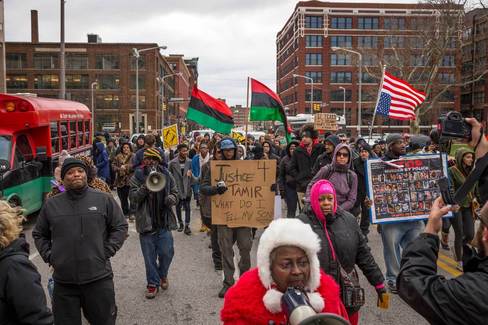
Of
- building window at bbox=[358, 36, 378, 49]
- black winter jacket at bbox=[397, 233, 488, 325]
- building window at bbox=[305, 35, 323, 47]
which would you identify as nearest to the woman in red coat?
black winter jacket at bbox=[397, 233, 488, 325]

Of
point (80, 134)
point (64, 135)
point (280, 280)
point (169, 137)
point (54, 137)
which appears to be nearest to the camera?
point (280, 280)

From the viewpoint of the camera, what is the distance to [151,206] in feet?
19.8

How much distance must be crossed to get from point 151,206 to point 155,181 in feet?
1.10

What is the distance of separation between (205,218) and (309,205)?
11.0 feet

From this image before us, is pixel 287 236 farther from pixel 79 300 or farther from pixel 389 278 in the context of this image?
pixel 389 278

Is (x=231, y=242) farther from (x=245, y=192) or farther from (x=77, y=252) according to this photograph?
(x=77, y=252)

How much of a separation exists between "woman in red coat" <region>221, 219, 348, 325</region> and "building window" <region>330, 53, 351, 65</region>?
82.4m

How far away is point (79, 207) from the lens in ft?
12.8

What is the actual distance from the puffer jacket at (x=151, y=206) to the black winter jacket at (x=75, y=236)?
1869mm

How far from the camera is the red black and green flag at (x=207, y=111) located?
8727 mm

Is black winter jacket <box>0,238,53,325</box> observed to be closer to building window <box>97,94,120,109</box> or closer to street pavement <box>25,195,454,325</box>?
street pavement <box>25,195,454,325</box>

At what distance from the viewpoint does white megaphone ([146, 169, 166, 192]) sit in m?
5.96

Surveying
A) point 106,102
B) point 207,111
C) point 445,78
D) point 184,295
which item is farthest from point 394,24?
point 184,295

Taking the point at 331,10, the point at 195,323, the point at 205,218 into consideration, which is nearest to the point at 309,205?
the point at 195,323
